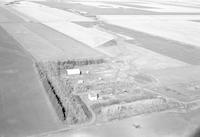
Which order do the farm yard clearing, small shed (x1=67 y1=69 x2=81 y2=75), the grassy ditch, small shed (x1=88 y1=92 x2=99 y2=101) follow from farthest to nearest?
1. small shed (x1=67 y1=69 x2=81 y2=75)
2. small shed (x1=88 y1=92 x2=99 y2=101)
3. the grassy ditch
4. the farm yard clearing

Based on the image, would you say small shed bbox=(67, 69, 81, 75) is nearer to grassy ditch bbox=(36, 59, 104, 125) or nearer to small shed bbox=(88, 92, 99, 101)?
grassy ditch bbox=(36, 59, 104, 125)

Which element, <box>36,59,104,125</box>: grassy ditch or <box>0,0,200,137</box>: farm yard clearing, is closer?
<box>0,0,200,137</box>: farm yard clearing

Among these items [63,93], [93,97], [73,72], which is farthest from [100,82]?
[63,93]

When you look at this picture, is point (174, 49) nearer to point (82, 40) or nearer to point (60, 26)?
point (82, 40)

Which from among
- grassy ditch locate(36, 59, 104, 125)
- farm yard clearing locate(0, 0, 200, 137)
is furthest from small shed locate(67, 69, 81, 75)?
grassy ditch locate(36, 59, 104, 125)

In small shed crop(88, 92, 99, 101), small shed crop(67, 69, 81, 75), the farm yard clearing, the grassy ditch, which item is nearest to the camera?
the farm yard clearing

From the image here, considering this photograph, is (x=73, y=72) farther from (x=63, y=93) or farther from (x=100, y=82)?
(x=63, y=93)

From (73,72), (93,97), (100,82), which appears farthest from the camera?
(73,72)

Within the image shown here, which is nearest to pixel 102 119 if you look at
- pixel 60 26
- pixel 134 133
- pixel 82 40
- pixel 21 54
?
pixel 134 133
